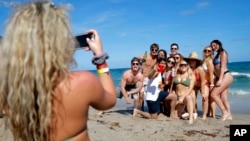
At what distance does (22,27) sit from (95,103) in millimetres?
625

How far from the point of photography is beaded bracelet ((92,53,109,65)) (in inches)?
75.7

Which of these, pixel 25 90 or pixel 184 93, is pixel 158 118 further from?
pixel 25 90

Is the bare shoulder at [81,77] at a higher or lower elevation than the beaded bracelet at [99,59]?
lower

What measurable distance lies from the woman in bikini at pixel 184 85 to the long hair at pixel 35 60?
557cm

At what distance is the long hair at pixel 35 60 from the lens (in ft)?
5.05

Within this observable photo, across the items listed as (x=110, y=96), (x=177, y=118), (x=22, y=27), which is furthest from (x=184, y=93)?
(x=22, y=27)

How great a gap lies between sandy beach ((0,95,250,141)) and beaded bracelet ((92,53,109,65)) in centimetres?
357

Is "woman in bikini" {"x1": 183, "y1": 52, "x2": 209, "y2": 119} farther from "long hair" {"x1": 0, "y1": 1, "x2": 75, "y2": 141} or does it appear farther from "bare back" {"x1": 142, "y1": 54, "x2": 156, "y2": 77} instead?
"long hair" {"x1": 0, "y1": 1, "x2": 75, "y2": 141}

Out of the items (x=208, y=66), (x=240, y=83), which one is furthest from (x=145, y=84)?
(x=240, y=83)

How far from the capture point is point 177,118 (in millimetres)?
7258

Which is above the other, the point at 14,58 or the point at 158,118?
the point at 14,58

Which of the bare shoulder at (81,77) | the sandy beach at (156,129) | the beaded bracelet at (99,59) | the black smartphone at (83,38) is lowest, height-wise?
the sandy beach at (156,129)

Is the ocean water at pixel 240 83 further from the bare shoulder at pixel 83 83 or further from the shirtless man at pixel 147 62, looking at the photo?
the bare shoulder at pixel 83 83

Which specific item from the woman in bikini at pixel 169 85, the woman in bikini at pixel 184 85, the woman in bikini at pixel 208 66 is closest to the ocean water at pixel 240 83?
the woman in bikini at pixel 208 66
